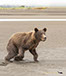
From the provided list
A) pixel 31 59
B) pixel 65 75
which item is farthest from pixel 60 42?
pixel 65 75

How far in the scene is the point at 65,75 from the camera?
532cm

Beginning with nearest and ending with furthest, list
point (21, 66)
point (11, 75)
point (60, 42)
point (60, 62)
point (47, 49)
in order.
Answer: point (11, 75) → point (21, 66) → point (60, 62) → point (47, 49) → point (60, 42)

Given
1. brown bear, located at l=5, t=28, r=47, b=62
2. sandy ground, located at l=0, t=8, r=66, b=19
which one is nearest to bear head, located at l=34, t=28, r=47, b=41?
brown bear, located at l=5, t=28, r=47, b=62

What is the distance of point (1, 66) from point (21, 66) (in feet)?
1.29

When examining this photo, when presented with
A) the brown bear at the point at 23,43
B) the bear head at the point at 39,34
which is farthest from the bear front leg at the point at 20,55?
the bear head at the point at 39,34

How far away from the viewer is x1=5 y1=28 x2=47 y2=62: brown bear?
609 centimetres

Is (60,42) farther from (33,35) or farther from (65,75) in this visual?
(65,75)

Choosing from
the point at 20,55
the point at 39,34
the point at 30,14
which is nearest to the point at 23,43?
the point at 20,55

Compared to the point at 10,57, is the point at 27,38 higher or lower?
higher

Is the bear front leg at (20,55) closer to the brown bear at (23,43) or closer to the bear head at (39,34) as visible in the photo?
the brown bear at (23,43)

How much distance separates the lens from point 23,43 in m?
6.23

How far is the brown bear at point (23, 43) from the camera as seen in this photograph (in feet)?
20.0

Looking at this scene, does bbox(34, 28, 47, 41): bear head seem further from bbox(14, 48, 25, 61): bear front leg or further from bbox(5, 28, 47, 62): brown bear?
bbox(14, 48, 25, 61): bear front leg

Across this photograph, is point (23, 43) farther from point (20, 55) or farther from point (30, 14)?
point (30, 14)
